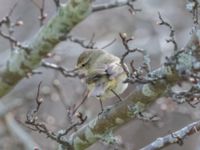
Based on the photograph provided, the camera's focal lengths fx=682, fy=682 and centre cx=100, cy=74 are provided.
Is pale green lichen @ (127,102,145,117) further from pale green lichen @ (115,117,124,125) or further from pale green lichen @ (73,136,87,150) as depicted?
pale green lichen @ (73,136,87,150)

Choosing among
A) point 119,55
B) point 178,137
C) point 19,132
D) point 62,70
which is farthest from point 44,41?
point 119,55

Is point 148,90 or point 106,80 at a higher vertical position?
point 148,90

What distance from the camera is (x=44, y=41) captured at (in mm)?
4070

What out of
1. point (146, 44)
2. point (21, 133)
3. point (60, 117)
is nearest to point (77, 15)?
point (21, 133)

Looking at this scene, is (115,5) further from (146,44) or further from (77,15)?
(146,44)

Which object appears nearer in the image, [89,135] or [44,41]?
[89,135]

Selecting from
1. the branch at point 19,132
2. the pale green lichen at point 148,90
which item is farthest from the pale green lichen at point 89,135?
the branch at point 19,132

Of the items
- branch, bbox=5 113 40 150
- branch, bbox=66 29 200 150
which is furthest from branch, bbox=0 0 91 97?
branch, bbox=5 113 40 150

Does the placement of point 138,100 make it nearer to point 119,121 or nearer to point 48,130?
point 119,121

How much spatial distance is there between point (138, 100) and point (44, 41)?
0.95m

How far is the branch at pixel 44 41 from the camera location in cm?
395

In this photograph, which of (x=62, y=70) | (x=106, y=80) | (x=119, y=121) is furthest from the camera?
(x=62, y=70)

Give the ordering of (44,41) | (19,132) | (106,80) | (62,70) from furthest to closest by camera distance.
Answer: (19,132), (62,70), (44,41), (106,80)

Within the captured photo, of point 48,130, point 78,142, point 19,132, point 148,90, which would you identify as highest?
point 148,90
